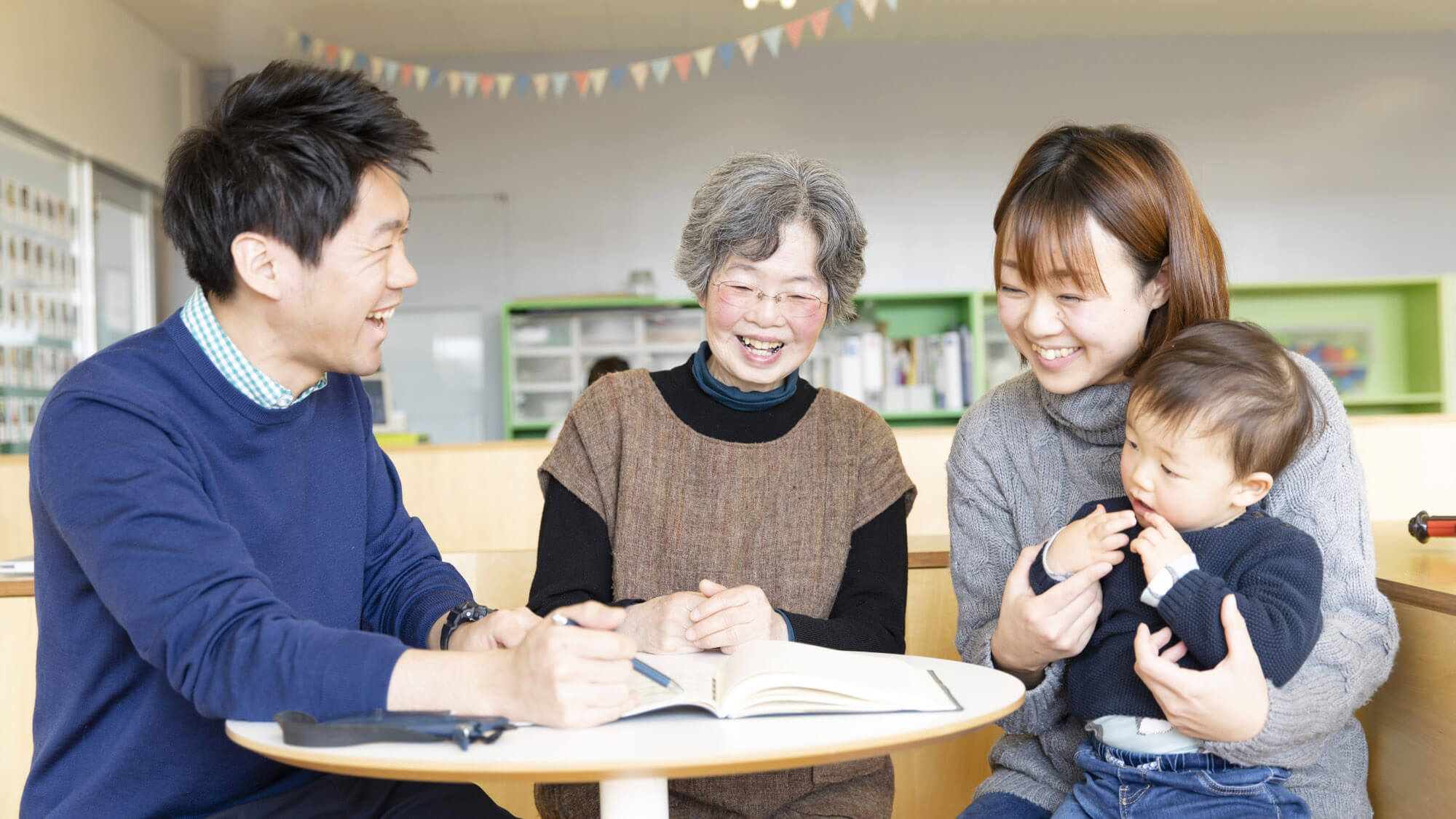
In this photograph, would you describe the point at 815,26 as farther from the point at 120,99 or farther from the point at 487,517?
the point at 120,99

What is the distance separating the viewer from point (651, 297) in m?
5.89

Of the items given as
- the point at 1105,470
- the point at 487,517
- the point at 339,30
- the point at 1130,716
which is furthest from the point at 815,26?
the point at 1130,716

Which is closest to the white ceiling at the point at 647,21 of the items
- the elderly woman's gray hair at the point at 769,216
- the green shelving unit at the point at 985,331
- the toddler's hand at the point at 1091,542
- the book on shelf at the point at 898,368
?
the green shelving unit at the point at 985,331

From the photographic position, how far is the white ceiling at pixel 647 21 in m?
5.61

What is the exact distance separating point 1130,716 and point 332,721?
2.73 ft

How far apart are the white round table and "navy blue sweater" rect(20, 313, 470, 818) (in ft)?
0.27

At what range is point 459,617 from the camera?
133cm

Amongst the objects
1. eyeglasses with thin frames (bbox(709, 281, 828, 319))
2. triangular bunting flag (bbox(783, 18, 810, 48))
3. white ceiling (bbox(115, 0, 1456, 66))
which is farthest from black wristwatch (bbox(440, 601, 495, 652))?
white ceiling (bbox(115, 0, 1456, 66))

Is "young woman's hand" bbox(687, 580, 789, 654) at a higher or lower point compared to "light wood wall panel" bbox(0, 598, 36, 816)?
higher

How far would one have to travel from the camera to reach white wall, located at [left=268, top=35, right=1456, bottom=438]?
6277 mm

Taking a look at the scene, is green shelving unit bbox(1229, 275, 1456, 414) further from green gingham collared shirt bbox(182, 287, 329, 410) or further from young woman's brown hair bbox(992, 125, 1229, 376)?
green gingham collared shirt bbox(182, 287, 329, 410)

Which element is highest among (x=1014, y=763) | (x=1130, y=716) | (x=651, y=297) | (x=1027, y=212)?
(x=651, y=297)

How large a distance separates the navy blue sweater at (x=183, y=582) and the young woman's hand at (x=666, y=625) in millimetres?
257

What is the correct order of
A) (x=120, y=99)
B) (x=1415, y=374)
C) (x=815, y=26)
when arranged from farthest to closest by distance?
1. (x=1415, y=374)
2. (x=120, y=99)
3. (x=815, y=26)
